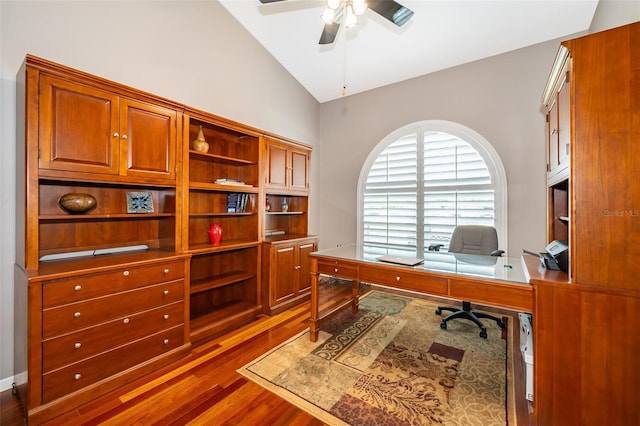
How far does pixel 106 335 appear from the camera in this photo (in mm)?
1924

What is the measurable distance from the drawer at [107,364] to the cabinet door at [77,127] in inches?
51.6

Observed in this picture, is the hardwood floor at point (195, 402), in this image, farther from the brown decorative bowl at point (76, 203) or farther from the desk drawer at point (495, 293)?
the brown decorative bowl at point (76, 203)

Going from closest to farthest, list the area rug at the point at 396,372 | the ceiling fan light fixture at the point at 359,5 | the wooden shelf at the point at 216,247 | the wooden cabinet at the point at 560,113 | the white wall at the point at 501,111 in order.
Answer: the wooden cabinet at the point at 560,113
the area rug at the point at 396,372
the ceiling fan light fixture at the point at 359,5
the wooden shelf at the point at 216,247
the white wall at the point at 501,111

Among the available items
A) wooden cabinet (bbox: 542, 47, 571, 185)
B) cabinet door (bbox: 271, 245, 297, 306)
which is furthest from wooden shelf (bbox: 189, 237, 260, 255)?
wooden cabinet (bbox: 542, 47, 571, 185)

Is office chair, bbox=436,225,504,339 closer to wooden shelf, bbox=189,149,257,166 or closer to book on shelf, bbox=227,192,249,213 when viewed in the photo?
book on shelf, bbox=227,192,249,213

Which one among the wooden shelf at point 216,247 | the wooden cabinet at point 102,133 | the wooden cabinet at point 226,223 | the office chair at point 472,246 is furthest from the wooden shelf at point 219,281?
the office chair at point 472,246

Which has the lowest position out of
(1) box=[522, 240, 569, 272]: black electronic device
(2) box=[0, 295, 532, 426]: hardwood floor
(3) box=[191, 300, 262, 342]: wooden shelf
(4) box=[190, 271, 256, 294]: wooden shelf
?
(2) box=[0, 295, 532, 426]: hardwood floor

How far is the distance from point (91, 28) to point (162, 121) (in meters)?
0.93

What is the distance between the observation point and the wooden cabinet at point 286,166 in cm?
337

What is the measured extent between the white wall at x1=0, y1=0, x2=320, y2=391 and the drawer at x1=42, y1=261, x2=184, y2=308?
1.95 feet

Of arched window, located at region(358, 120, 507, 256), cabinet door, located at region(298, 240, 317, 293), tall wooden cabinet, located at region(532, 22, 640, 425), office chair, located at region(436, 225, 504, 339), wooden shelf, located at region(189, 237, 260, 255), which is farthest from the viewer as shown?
cabinet door, located at region(298, 240, 317, 293)

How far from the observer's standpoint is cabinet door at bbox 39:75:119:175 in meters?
1.75

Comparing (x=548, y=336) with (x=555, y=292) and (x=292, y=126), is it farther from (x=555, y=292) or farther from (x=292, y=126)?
(x=292, y=126)

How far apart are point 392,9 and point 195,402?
309cm
